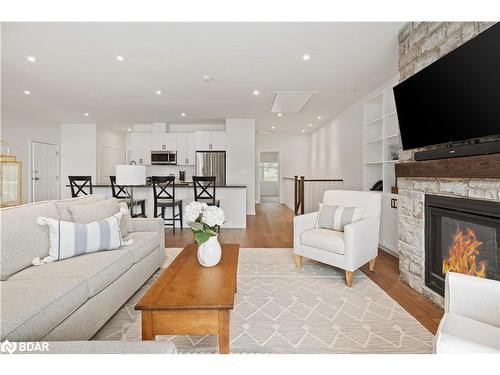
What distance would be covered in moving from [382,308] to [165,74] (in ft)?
13.4

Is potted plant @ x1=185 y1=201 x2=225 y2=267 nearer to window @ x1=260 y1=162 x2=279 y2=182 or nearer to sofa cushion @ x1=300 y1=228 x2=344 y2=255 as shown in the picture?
sofa cushion @ x1=300 y1=228 x2=344 y2=255

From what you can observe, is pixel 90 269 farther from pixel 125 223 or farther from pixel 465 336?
pixel 465 336

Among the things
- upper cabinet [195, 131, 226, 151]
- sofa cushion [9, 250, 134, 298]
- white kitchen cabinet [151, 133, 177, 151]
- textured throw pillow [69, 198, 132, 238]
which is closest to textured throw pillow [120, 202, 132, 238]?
textured throw pillow [69, 198, 132, 238]

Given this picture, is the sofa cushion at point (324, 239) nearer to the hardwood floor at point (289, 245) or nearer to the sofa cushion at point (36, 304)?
the hardwood floor at point (289, 245)

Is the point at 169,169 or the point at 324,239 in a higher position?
the point at 169,169

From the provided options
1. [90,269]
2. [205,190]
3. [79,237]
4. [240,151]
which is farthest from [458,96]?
[240,151]

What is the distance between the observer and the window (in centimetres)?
1084


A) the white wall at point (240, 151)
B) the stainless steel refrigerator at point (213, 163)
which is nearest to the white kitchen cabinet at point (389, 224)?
the white wall at point (240, 151)

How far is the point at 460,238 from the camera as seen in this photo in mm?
2150

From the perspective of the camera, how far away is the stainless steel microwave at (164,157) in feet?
24.6

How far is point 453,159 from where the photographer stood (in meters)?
2.01

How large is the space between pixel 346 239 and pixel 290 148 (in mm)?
7755

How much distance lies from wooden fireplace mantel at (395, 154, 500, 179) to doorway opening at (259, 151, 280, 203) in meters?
8.09

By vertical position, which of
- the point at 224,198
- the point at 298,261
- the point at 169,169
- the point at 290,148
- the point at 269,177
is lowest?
the point at 298,261
